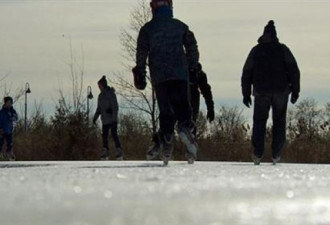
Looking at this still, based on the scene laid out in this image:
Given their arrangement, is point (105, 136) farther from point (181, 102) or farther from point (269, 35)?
point (181, 102)

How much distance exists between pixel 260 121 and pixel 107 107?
10734 mm

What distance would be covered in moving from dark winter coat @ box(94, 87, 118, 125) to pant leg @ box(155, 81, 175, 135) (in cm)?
1271

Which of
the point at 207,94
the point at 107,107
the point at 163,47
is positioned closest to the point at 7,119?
the point at 107,107

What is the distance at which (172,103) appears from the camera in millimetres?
7941

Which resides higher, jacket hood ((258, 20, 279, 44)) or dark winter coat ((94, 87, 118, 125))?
jacket hood ((258, 20, 279, 44))

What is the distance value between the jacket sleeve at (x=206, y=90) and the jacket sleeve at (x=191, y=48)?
3.43m

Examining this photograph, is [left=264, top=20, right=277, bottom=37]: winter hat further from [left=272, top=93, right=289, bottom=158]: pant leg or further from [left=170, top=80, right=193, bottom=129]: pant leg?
[left=170, top=80, right=193, bottom=129]: pant leg

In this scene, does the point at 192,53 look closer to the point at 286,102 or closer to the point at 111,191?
the point at 286,102

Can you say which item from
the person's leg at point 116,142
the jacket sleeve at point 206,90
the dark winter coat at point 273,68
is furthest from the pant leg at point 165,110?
the person's leg at point 116,142

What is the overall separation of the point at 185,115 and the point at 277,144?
2.63 meters

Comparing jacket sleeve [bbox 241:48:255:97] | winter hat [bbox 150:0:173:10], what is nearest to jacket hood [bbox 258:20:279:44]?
jacket sleeve [bbox 241:48:255:97]

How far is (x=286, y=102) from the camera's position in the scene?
10.2 metres

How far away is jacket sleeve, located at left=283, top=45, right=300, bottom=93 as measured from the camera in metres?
10.1

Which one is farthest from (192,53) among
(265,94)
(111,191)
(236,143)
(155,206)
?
(236,143)
